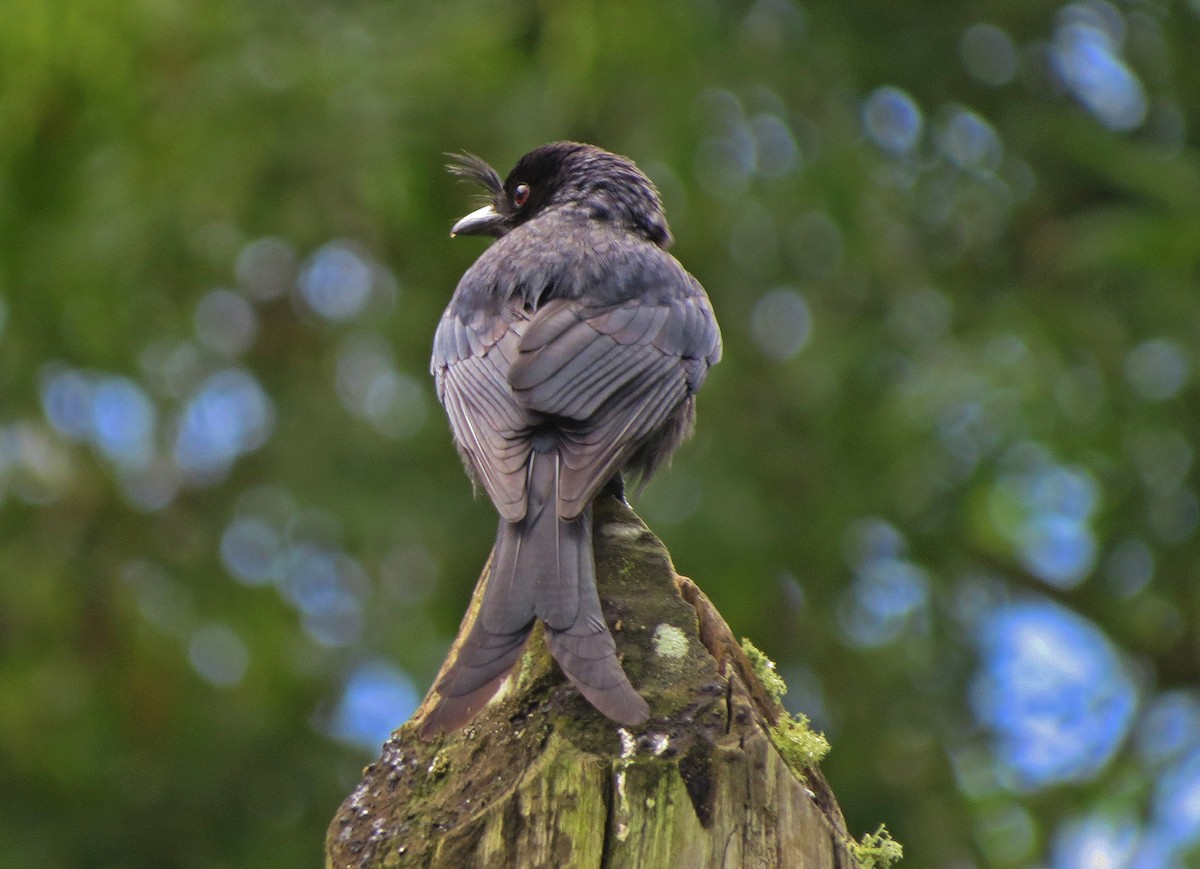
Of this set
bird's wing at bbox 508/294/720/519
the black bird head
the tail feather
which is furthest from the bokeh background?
the tail feather

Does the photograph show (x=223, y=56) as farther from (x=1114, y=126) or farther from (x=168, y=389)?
(x=1114, y=126)

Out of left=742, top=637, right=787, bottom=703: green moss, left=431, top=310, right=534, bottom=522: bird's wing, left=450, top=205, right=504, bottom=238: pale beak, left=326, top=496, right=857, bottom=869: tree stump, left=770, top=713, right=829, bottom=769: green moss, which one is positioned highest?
left=450, top=205, right=504, bottom=238: pale beak

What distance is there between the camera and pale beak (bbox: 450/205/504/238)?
234 inches

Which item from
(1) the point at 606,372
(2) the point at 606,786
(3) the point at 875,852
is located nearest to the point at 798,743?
(3) the point at 875,852

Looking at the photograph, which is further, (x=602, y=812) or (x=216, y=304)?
(x=216, y=304)

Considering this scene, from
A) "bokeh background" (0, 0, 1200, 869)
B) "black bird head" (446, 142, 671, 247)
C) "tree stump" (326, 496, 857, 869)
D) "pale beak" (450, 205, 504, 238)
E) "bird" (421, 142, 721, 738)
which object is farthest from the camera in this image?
"bokeh background" (0, 0, 1200, 869)

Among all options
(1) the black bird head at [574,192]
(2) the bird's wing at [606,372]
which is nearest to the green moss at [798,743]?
(2) the bird's wing at [606,372]

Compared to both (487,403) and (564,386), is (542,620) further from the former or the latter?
(487,403)

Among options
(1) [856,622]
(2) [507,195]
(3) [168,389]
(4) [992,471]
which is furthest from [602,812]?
(3) [168,389]

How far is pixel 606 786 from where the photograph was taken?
265cm

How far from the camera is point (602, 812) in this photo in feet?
8.60

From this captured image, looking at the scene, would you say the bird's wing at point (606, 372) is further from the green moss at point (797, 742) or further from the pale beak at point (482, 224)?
the pale beak at point (482, 224)

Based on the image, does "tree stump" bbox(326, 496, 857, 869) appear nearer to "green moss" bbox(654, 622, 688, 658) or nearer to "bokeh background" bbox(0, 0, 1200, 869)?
"green moss" bbox(654, 622, 688, 658)

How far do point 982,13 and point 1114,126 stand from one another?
103cm
